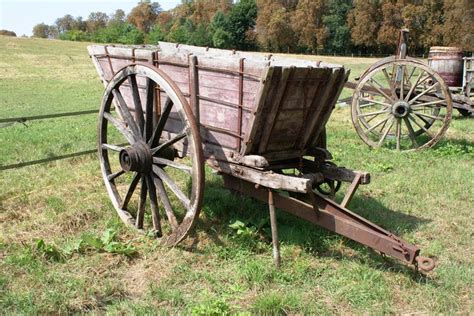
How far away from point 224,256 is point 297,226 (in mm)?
1064

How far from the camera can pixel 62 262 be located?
458cm

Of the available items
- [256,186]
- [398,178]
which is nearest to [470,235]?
[398,178]

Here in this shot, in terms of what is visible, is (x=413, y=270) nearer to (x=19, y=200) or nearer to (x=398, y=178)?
(x=398, y=178)

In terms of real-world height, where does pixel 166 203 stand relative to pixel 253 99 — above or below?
below

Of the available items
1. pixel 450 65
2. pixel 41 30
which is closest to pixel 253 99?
pixel 450 65

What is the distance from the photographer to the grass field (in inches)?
157

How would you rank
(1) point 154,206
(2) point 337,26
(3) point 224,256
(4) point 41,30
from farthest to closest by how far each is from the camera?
(4) point 41,30, (2) point 337,26, (1) point 154,206, (3) point 224,256

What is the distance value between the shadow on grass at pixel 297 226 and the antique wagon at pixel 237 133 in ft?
→ 1.42

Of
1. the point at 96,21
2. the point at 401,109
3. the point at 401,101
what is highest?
the point at 96,21

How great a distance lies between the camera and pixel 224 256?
4.77m

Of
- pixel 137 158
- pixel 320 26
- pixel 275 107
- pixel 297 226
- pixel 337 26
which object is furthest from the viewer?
pixel 320 26

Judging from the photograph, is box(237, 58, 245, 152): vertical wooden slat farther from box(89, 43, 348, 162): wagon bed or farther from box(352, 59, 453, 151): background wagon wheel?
box(352, 59, 453, 151): background wagon wheel

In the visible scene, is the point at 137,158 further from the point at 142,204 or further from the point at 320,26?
the point at 320,26

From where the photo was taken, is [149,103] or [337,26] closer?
[149,103]
